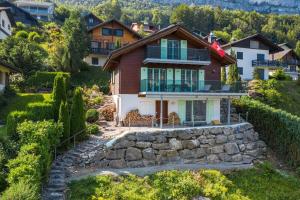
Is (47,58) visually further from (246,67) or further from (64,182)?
(64,182)

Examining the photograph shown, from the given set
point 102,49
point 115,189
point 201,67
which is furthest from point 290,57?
point 115,189

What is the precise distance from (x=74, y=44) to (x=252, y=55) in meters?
24.8

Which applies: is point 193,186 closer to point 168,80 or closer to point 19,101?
point 168,80

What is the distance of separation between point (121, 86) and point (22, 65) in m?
18.1

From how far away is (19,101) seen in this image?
35656 mm

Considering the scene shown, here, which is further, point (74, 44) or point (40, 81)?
point (74, 44)

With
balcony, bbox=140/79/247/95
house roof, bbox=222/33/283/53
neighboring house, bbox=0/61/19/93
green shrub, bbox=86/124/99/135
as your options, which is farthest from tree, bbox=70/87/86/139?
house roof, bbox=222/33/283/53

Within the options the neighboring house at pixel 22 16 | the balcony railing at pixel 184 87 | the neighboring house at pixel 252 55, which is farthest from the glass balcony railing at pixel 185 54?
the neighboring house at pixel 22 16

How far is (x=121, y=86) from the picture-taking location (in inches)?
1227

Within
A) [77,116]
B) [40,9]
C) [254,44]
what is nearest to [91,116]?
[77,116]

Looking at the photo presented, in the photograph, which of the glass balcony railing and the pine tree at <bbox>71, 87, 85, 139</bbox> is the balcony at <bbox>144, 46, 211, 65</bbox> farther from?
the pine tree at <bbox>71, 87, 85, 139</bbox>

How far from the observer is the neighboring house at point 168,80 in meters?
31.2

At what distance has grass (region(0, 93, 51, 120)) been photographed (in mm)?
33250

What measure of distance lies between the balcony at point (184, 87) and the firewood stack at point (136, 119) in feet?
6.52
